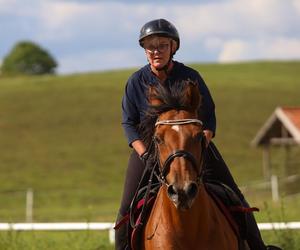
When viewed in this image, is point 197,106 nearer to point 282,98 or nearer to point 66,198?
point 66,198

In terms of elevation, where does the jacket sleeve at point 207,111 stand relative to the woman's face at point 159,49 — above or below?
below

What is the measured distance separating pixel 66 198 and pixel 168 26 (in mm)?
35199

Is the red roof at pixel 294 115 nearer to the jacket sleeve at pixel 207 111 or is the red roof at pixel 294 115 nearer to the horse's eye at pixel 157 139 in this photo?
the jacket sleeve at pixel 207 111

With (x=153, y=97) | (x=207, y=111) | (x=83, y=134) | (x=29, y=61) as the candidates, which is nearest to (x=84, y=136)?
(x=83, y=134)

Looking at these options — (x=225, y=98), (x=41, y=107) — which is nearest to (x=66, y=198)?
(x=41, y=107)

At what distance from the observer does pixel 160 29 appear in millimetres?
6770

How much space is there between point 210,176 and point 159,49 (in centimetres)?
122

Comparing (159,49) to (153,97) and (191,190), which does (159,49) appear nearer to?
(153,97)

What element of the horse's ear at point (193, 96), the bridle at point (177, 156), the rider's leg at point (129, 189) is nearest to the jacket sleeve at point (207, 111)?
the horse's ear at point (193, 96)

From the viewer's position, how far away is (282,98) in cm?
6862

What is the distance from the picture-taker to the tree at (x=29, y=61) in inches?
5103

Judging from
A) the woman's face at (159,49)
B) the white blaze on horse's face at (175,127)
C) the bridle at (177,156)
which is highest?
the woman's face at (159,49)

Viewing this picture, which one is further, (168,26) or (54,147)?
(54,147)

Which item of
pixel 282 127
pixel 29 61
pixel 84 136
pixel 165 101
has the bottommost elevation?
pixel 84 136
